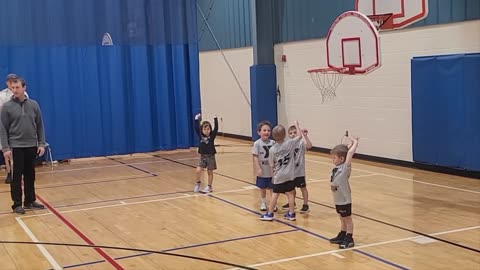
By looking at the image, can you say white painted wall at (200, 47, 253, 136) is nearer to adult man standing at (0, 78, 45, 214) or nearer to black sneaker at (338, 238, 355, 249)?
adult man standing at (0, 78, 45, 214)

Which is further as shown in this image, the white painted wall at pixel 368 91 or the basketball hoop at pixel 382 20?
the white painted wall at pixel 368 91

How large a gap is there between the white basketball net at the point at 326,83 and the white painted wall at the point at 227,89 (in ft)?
10.1

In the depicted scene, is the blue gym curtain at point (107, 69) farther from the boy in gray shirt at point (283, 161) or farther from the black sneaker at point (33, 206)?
the boy in gray shirt at point (283, 161)

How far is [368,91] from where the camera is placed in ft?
41.7

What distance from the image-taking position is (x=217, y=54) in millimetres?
18922

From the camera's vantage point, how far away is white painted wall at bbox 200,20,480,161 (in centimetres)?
1106

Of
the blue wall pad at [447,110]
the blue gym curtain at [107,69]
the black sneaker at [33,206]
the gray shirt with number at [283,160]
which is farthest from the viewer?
the blue gym curtain at [107,69]

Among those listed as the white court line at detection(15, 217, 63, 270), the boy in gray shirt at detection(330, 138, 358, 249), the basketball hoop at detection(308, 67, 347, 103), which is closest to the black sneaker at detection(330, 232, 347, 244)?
the boy in gray shirt at detection(330, 138, 358, 249)

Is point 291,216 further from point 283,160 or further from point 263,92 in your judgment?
point 263,92

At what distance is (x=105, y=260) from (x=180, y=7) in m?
9.46

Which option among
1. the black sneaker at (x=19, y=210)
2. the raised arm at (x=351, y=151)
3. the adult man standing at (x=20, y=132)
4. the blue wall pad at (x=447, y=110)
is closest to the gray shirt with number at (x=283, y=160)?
the raised arm at (x=351, y=151)

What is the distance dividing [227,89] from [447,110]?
8721 millimetres

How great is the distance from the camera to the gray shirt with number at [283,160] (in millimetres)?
7449

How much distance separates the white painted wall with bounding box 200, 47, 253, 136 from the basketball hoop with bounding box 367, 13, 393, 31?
7156 mm
